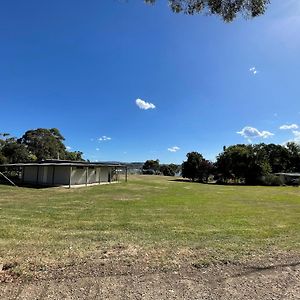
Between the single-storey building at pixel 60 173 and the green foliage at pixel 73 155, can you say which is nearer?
the single-storey building at pixel 60 173

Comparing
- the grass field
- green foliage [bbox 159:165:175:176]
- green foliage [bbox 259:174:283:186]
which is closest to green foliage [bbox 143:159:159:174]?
green foliage [bbox 159:165:175:176]

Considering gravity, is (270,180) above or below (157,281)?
above

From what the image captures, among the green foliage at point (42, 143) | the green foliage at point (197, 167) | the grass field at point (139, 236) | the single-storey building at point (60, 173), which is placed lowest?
the grass field at point (139, 236)

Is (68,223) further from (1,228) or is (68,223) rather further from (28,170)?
(28,170)

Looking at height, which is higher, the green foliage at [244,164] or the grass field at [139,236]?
the green foliage at [244,164]

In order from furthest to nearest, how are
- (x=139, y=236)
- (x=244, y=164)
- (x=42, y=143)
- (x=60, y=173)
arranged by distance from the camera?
(x=42, y=143)
(x=244, y=164)
(x=60, y=173)
(x=139, y=236)

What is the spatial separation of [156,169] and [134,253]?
92.4 meters

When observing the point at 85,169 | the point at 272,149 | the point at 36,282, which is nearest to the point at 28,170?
the point at 85,169

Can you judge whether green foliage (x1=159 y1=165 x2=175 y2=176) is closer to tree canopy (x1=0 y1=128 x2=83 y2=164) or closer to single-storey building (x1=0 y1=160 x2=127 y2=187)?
tree canopy (x1=0 y1=128 x2=83 y2=164)

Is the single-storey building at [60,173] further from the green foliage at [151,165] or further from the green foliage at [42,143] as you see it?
the green foliage at [151,165]

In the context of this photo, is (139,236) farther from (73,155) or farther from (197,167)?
(73,155)

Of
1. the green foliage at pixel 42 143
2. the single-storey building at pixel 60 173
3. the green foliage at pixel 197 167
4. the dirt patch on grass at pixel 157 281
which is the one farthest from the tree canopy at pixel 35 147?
the dirt patch on grass at pixel 157 281

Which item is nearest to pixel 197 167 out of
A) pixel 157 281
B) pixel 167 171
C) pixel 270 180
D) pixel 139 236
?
pixel 270 180

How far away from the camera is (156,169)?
99.8 metres
